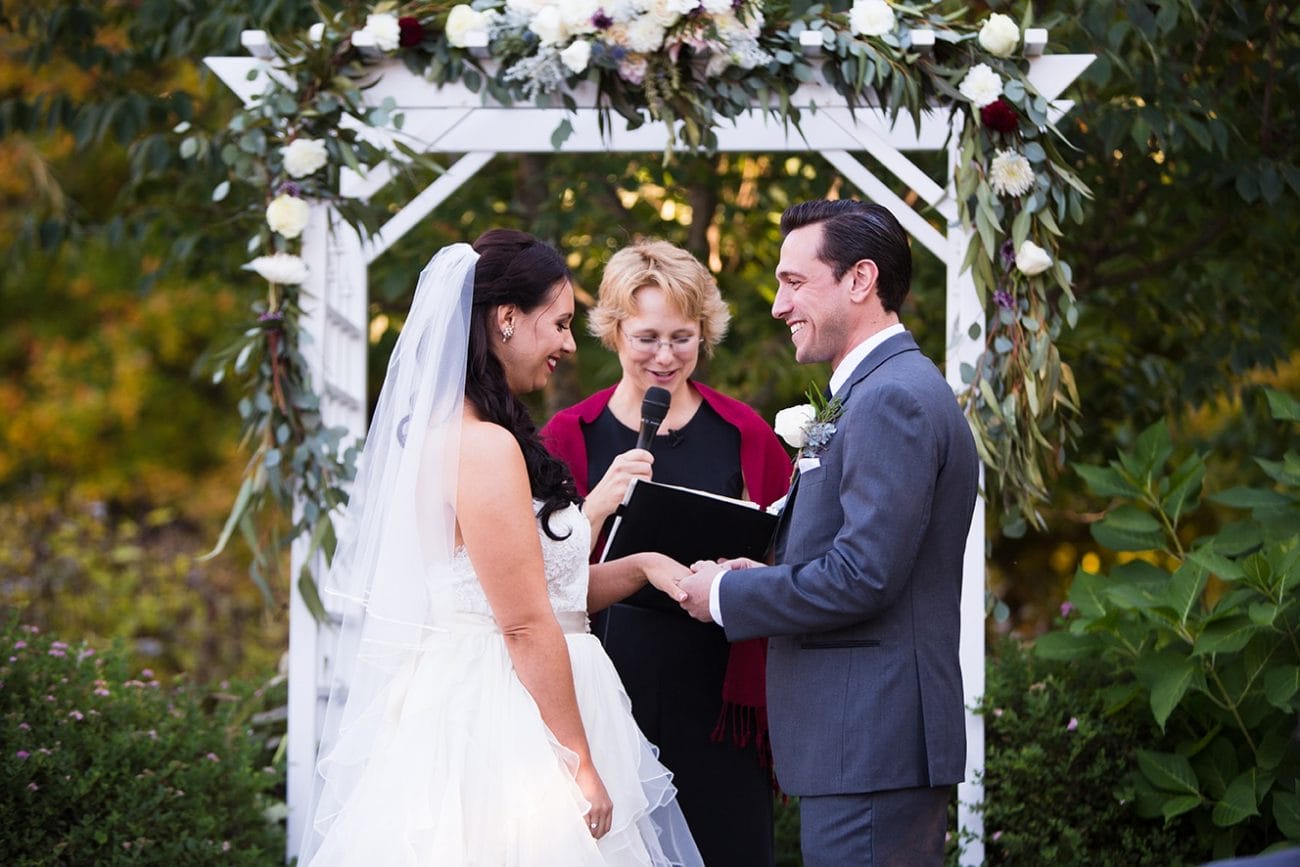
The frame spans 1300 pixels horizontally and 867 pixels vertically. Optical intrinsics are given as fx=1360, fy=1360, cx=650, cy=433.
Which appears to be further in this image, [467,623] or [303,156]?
[303,156]

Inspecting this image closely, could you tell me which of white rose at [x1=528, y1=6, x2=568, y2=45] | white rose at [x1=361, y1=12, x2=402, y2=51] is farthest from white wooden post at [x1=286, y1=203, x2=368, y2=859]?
white rose at [x1=528, y1=6, x2=568, y2=45]

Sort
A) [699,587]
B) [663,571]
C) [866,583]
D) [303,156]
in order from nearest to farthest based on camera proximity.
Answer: [866,583] → [699,587] → [663,571] → [303,156]

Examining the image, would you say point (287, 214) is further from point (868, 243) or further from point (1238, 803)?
point (1238, 803)

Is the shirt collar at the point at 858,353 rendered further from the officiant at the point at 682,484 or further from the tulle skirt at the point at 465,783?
the tulle skirt at the point at 465,783

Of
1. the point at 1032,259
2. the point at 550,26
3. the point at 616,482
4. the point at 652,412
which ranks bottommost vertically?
the point at 616,482

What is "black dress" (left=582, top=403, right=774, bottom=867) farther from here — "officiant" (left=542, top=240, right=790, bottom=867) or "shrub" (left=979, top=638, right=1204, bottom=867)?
"shrub" (left=979, top=638, right=1204, bottom=867)

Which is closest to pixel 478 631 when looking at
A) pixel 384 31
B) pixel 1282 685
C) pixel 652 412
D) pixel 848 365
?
pixel 652 412

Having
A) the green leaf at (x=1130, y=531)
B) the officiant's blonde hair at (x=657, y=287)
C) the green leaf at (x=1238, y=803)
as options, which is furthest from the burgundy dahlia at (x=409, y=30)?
the green leaf at (x=1238, y=803)

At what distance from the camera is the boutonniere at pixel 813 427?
2.86 metres

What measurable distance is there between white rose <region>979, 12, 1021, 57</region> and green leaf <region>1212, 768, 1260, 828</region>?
2232 mm

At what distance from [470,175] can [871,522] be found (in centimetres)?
226

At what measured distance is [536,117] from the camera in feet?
14.6

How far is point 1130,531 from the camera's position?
14.4ft

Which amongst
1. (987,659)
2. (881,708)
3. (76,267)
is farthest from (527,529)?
(76,267)
